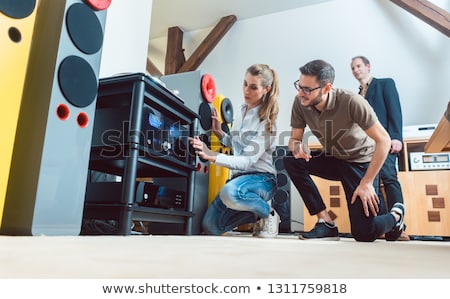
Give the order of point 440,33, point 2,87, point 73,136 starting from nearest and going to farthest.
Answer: point 2,87 < point 73,136 < point 440,33

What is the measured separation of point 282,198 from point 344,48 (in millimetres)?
1647

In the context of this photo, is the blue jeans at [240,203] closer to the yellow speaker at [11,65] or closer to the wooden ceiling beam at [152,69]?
the yellow speaker at [11,65]

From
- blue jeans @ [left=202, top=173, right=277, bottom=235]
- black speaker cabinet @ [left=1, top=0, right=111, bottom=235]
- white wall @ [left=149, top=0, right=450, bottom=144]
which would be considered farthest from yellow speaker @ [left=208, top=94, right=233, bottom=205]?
white wall @ [left=149, top=0, right=450, bottom=144]

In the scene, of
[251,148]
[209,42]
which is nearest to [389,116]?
[251,148]

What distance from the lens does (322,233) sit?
141cm

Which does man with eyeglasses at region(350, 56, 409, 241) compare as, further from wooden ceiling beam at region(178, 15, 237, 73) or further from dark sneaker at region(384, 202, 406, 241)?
wooden ceiling beam at region(178, 15, 237, 73)

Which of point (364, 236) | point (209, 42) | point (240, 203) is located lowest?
point (364, 236)

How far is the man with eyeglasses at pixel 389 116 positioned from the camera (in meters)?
1.69

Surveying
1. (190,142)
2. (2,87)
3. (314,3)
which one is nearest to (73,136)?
(2,87)

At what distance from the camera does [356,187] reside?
4.49 feet

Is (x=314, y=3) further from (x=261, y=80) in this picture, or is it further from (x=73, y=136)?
(x=73, y=136)

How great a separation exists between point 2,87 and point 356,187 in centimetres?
122
